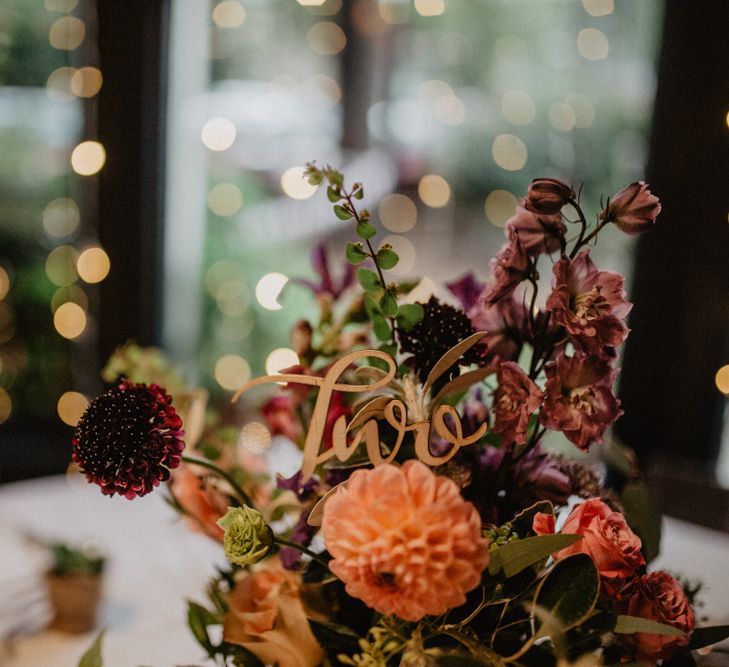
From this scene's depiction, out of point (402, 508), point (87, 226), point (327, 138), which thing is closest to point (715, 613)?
point (402, 508)

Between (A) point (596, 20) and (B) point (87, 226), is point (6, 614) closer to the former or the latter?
(B) point (87, 226)

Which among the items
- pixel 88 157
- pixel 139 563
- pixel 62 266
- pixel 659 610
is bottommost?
pixel 139 563

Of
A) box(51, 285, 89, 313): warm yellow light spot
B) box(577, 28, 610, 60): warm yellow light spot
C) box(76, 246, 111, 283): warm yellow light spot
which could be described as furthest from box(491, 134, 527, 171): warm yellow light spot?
box(51, 285, 89, 313): warm yellow light spot

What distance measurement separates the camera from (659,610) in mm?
516

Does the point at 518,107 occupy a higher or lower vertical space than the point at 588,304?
higher

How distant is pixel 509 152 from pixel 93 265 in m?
1.26

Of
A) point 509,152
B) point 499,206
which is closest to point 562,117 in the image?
point 509,152

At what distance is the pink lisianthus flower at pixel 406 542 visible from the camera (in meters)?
0.43

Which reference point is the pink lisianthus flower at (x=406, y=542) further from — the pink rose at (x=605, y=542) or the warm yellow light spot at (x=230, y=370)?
the warm yellow light spot at (x=230, y=370)

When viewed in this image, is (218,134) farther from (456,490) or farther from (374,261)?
(456,490)

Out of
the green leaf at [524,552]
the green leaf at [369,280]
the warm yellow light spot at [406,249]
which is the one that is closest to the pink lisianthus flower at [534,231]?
the green leaf at [369,280]

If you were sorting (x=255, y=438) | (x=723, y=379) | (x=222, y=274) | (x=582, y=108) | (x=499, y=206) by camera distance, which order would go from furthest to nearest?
(x=222, y=274)
(x=499, y=206)
(x=582, y=108)
(x=723, y=379)
(x=255, y=438)

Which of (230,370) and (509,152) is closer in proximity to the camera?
(509,152)

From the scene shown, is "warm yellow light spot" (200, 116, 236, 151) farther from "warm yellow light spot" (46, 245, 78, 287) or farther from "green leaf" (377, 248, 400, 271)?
"green leaf" (377, 248, 400, 271)
